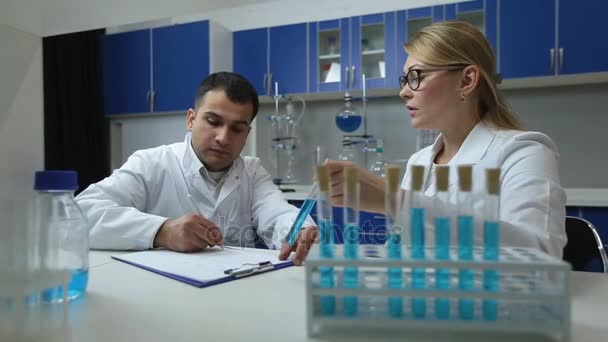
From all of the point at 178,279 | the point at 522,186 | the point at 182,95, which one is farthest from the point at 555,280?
the point at 182,95

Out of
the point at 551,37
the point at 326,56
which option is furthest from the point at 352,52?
the point at 551,37

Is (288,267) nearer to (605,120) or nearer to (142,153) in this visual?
(142,153)

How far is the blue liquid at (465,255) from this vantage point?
47cm

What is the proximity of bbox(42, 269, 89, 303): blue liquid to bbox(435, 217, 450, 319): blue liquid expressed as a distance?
485 millimetres

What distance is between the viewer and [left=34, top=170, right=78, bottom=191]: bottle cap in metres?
0.60

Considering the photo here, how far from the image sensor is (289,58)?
3031 millimetres

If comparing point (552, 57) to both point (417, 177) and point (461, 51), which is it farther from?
point (417, 177)

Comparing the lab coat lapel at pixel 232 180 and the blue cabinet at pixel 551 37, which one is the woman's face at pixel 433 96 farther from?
the blue cabinet at pixel 551 37

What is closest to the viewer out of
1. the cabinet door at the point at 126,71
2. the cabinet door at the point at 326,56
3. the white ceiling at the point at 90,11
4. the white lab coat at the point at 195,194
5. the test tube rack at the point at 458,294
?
the test tube rack at the point at 458,294

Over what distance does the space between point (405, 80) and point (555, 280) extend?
74 centimetres

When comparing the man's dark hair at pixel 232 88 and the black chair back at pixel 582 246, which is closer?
the black chair back at pixel 582 246

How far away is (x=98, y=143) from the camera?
3.52 meters

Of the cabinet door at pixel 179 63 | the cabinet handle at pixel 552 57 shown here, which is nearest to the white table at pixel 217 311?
the cabinet handle at pixel 552 57

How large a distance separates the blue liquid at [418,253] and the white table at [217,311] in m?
0.03
